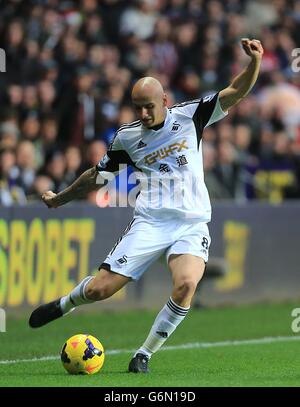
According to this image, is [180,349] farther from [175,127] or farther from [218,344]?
[175,127]

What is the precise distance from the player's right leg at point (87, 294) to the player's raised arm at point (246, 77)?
5.52 ft

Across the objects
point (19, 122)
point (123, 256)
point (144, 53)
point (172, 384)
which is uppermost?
point (144, 53)

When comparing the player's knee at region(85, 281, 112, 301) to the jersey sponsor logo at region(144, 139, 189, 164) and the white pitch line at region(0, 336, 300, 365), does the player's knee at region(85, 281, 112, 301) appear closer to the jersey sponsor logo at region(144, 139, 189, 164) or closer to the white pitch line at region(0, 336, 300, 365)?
the jersey sponsor logo at region(144, 139, 189, 164)

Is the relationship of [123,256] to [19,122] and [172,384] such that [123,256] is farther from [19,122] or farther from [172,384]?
[19,122]

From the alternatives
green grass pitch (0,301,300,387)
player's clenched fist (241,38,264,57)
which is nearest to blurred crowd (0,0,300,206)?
green grass pitch (0,301,300,387)

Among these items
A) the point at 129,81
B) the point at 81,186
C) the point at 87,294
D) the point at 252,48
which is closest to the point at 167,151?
the point at 81,186

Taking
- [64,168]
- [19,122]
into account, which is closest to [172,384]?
[64,168]

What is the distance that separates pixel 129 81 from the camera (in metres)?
17.3

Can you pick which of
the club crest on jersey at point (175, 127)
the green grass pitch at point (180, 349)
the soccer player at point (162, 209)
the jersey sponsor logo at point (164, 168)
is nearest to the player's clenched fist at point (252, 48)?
the soccer player at point (162, 209)

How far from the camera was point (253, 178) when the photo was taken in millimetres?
17109

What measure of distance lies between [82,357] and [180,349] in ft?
8.08

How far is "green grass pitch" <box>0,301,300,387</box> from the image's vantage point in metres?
8.40

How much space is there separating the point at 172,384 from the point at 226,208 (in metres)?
8.09

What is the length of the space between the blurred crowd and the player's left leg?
Answer: 540 centimetres
